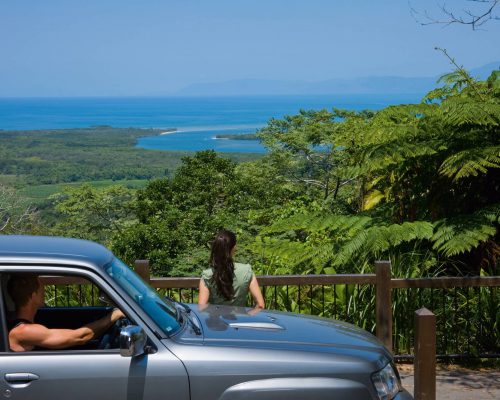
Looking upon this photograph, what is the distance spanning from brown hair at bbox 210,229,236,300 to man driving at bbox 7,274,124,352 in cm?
168

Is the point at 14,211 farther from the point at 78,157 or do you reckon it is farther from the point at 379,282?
the point at 78,157

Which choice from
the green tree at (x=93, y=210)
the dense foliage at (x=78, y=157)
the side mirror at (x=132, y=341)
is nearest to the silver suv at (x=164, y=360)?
the side mirror at (x=132, y=341)

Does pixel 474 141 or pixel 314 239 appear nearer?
pixel 474 141

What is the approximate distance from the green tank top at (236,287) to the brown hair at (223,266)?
0.05 meters

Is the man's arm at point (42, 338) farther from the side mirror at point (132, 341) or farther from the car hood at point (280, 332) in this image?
the car hood at point (280, 332)

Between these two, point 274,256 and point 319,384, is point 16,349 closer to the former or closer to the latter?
point 319,384

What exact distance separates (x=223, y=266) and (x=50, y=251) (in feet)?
6.56

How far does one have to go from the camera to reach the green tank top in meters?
6.91

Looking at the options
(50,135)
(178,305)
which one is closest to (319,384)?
(178,305)

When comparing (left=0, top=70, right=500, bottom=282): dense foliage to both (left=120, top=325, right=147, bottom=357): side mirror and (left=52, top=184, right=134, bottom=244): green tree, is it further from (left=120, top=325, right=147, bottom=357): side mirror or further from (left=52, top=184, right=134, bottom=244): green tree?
(left=120, top=325, right=147, bottom=357): side mirror

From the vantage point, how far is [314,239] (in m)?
11.9

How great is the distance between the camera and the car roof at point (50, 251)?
4.98 metres

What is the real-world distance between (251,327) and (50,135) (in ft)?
477

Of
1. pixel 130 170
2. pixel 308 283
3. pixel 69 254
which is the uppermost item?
pixel 69 254
